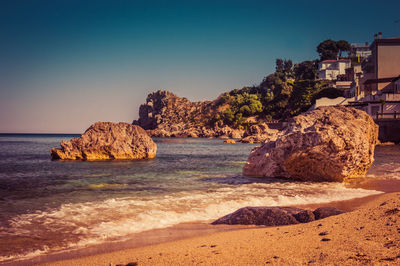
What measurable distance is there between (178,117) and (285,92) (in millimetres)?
73950

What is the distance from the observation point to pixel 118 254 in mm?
4621

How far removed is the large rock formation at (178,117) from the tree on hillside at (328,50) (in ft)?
132

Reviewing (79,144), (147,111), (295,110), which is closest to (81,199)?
(79,144)

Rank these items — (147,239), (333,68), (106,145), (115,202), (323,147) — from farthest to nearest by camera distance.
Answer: (333,68)
(106,145)
(323,147)
(115,202)
(147,239)

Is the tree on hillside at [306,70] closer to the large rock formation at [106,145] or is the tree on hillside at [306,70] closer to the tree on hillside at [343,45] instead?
the tree on hillside at [343,45]

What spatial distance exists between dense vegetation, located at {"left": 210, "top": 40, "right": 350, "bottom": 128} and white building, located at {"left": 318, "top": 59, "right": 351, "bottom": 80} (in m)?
3.41

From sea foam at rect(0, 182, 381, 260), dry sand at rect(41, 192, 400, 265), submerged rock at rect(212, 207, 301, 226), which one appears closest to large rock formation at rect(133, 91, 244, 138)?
sea foam at rect(0, 182, 381, 260)

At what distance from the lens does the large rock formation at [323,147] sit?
11.5 meters

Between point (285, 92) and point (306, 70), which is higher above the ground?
point (306, 70)

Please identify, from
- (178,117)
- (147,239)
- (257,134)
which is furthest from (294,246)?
(178,117)

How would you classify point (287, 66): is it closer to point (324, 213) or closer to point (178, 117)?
point (178, 117)

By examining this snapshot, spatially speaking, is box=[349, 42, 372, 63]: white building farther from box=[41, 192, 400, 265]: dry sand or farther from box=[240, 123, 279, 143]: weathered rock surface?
box=[41, 192, 400, 265]: dry sand

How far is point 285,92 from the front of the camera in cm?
9162

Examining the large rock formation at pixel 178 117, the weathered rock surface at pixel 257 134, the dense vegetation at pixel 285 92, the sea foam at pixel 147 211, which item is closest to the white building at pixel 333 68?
the dense vegetation at pixel 285 92
